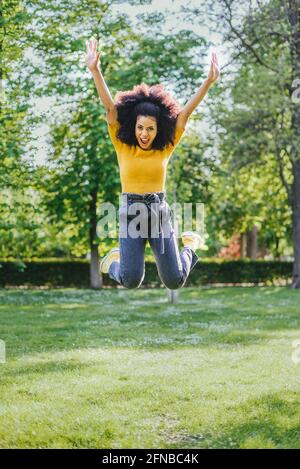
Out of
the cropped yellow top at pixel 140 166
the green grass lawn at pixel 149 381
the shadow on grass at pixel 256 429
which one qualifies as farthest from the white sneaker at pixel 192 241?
the shadow on grass at pixel 256 429

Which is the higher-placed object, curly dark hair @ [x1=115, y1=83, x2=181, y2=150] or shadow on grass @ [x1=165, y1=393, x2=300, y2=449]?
curly dark hair @ [x1=115, y1=83, x2=181, y2=150]

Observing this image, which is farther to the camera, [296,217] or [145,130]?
[296,217]

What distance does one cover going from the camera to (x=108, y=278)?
28.1 m

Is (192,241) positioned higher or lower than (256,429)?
Result: higher

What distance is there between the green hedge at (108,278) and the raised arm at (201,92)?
67.4ft

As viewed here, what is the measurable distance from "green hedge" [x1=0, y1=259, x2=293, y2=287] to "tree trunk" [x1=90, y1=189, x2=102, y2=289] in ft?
6.02

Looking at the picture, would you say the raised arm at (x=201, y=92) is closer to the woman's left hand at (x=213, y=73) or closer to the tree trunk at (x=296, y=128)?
the woman's left hand at (x=213, y=73)

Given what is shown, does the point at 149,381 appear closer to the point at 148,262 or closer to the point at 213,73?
the point at 213,73

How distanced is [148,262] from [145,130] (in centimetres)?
2126

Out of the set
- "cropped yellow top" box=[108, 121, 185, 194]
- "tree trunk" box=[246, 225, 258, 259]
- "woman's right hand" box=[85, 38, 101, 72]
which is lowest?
"tree trunk" box=[246, 225, 258, 259]

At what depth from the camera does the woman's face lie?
638cm

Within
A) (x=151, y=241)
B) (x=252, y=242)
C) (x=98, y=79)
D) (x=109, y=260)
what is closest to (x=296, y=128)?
(x=252, y=242)

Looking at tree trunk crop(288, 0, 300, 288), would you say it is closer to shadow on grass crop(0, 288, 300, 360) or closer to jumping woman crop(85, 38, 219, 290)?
shadow on grass crop(0, 288, 300, 360)

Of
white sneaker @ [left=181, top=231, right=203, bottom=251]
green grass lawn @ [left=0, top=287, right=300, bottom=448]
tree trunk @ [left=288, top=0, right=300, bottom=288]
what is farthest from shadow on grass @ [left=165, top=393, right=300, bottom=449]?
tree trunk @ [left=288, top=0, right=300, bottom=288]
